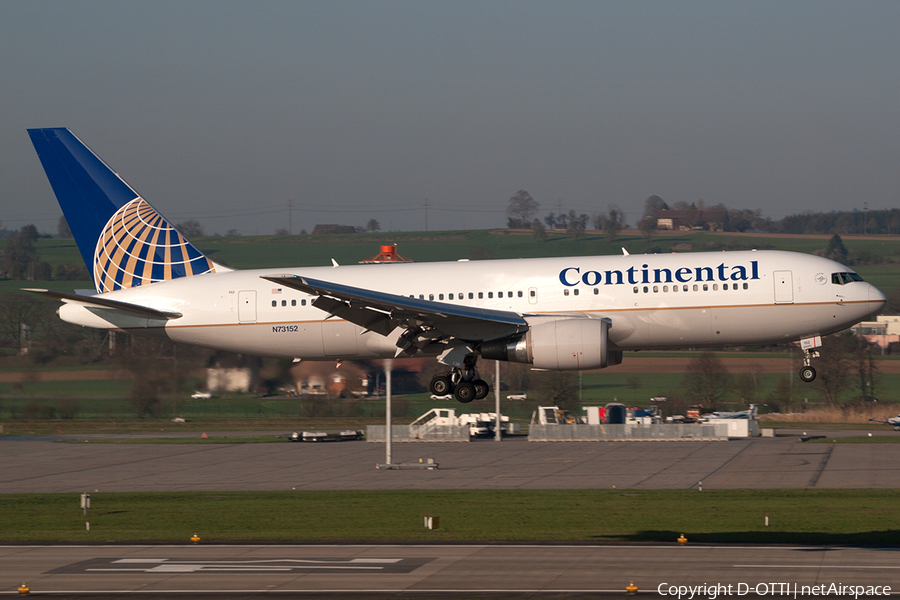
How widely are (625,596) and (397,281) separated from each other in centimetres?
1832

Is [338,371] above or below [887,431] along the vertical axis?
above

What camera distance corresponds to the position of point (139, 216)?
129ft

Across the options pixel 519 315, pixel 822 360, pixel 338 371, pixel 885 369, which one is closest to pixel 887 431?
pixel 822 360

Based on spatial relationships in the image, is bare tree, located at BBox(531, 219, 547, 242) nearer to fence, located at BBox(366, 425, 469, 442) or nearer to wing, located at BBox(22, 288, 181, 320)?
fence, located at BBox(366, 425, 469, 442)

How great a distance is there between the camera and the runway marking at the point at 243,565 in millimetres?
21875

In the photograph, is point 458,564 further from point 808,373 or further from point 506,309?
point 808,373

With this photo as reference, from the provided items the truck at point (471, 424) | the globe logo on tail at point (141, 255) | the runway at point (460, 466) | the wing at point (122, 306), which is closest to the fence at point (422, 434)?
the truck at point (471, 424)

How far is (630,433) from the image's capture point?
201ft

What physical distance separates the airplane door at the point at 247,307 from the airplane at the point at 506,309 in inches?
2.0

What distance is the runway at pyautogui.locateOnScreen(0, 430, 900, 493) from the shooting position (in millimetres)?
41438

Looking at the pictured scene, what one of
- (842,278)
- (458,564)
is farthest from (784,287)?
(458,564)

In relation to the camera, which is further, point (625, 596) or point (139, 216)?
point (139, 216)

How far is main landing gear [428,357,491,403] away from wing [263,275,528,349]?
133 centimetres

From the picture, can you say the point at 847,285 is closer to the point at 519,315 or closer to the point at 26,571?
the point at 519,315
